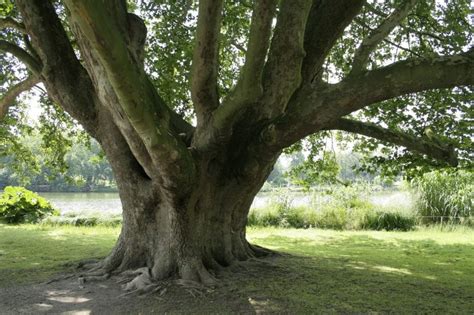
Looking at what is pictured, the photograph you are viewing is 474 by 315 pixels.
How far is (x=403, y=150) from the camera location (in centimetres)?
708

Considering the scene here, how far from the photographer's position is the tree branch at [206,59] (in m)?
4.36

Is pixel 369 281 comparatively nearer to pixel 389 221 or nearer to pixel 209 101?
pixel 209 101

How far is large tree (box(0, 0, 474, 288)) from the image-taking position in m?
Result: 4.47

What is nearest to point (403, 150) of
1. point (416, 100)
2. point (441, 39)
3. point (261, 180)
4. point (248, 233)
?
point (416, 100)

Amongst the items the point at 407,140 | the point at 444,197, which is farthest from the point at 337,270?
the point at 444,197

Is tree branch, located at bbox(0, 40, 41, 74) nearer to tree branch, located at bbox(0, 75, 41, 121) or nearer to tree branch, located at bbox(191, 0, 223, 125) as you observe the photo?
tree branch, located at bbox(0, 75, 41, 121)

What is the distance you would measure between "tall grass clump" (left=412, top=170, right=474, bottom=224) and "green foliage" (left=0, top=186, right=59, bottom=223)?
516 inches

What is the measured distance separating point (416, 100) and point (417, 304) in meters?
4.03

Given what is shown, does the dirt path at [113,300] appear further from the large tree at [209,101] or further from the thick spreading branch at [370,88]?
the thick spreading branch at [370,88]

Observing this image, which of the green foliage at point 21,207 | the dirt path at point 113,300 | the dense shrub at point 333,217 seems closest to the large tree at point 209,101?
the dirt path at point 113,300

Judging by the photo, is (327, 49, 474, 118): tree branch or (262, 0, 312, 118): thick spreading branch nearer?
(327, 49, 474, 118): tree branch

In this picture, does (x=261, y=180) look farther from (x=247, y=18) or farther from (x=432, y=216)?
(x=432, y=216)

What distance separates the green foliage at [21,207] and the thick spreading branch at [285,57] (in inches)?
486

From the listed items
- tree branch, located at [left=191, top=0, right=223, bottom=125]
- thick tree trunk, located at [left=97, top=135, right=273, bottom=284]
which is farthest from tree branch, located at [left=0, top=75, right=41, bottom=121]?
tree branch, located at [left=191, top=0, right=223, bottom=125]
